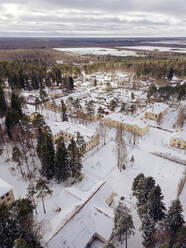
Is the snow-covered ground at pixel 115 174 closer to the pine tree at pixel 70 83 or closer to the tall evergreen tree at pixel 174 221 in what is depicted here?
the tall evergreen tree at pixel 174 221

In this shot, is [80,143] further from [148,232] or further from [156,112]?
[156,112]

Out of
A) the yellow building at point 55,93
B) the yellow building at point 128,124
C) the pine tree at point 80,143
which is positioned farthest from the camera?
the yellow building at point 55,93

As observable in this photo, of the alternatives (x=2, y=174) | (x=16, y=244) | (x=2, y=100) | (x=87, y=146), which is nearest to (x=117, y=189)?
(x=87, y=146)

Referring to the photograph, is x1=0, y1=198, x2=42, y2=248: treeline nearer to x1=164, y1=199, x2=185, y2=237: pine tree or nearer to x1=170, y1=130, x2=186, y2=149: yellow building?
x1=164, y1=199, x2=185, y2=237: pine tree

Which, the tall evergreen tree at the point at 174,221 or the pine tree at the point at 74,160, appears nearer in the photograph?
the tall evergreen tree at the point at 174,221

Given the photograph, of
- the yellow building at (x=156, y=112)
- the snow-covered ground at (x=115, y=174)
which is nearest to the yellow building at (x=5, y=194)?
the snow-covered ground at (x=115, y=174)

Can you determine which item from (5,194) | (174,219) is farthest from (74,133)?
(174,219)
